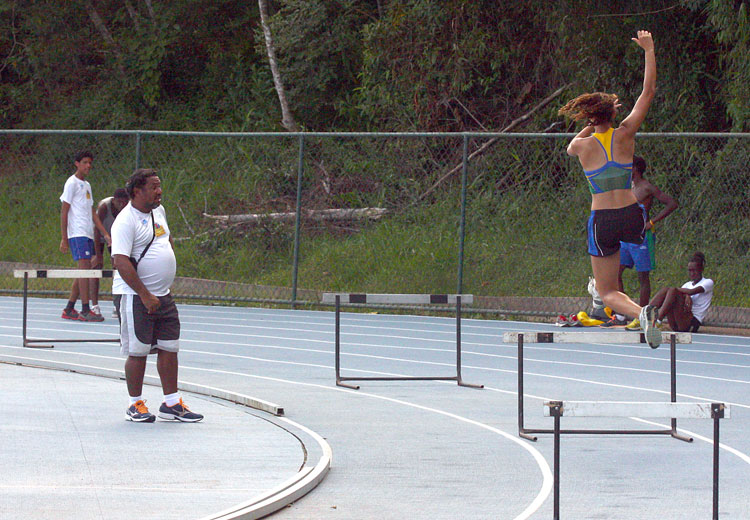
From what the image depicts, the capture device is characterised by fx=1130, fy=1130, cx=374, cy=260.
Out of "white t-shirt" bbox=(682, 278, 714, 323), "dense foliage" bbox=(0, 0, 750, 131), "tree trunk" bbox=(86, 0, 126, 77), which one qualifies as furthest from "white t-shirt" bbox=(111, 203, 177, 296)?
"tree trunk" bbox=(86, 0, 126, 77)

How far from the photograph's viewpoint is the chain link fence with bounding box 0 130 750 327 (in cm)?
1722

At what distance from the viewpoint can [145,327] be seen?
8.52 m

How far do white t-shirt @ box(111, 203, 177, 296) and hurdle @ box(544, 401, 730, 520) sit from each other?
12.3 ft

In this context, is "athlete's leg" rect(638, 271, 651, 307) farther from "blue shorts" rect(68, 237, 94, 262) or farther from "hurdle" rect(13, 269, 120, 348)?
"blue shorts" rect(68, 237, 94, 262)

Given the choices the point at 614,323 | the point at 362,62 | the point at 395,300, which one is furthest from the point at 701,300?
the point at 362,62

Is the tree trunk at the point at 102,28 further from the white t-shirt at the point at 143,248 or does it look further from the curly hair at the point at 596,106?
the curly hair at the point at 596,106

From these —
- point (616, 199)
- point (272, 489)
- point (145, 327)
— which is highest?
point (616, 199)

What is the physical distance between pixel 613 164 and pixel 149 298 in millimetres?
3507

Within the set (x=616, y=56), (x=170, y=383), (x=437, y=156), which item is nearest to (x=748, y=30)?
(x=616, y=56)

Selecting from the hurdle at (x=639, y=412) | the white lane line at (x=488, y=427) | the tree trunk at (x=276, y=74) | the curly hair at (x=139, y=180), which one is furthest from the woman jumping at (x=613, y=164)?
the tree trunk at (x=276, y=74)

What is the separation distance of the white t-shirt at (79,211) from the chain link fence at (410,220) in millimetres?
2428

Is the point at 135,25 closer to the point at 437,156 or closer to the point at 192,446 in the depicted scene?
the point at 437,156

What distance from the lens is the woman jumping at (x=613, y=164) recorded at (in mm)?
7855

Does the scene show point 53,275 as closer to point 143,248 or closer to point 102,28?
point 143,248
